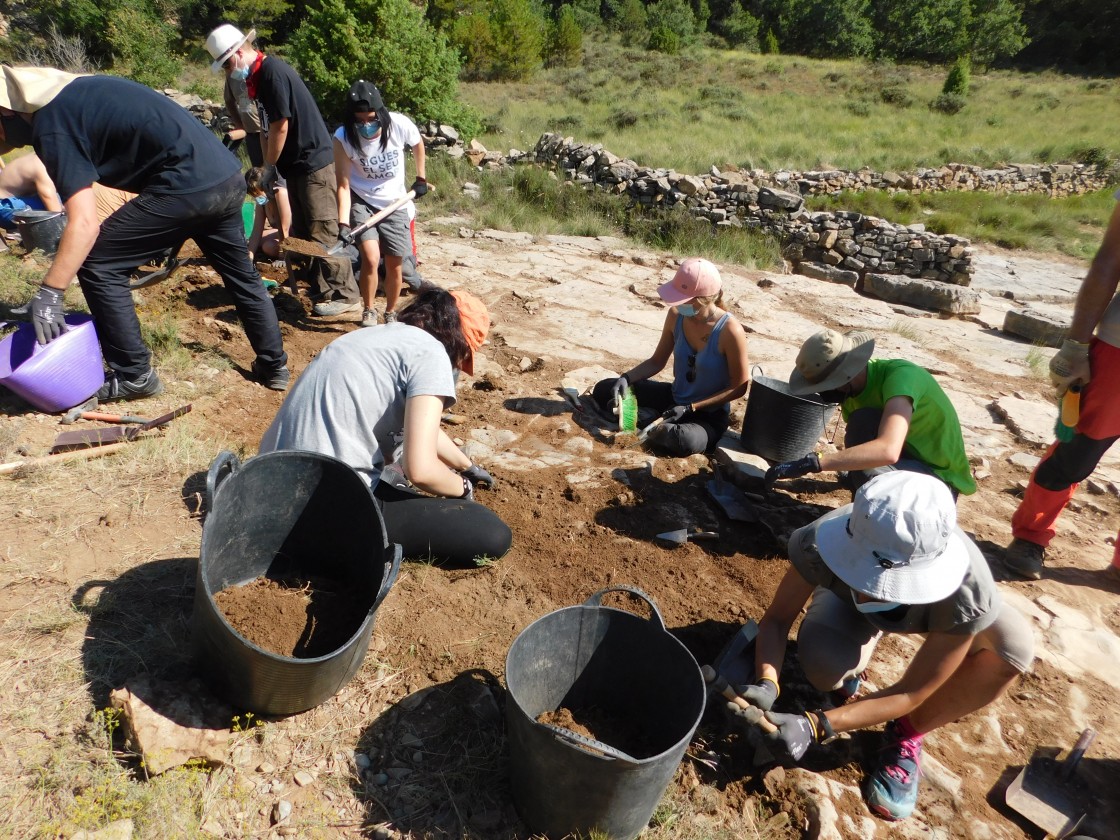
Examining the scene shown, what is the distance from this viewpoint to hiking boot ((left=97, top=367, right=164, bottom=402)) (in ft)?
11.6

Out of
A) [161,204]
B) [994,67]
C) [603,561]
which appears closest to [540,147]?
[161,204]

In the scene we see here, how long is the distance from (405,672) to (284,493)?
2.33 feet

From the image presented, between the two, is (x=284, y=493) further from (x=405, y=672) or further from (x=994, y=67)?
(x=994, y=67)

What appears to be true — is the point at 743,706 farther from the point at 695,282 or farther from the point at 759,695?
the point at 695,282

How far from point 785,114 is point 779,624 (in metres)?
20.7

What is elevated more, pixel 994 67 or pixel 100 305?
pixel 994 67

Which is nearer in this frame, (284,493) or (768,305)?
(284,493)

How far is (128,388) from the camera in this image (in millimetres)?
3584

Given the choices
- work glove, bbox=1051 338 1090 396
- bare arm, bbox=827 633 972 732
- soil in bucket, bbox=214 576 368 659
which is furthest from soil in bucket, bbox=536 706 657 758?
work glove, bbox=1051 338 1090 396

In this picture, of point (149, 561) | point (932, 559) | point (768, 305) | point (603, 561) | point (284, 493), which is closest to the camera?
point (932, 559)

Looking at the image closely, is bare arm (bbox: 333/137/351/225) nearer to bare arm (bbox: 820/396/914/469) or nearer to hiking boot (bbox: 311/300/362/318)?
hiking boot (bbox: 311/300/362/318)

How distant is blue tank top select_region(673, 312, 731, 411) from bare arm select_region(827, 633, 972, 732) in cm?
204

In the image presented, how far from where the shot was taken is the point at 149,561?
2.53 metres

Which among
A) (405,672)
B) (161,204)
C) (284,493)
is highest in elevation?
(161,204)
